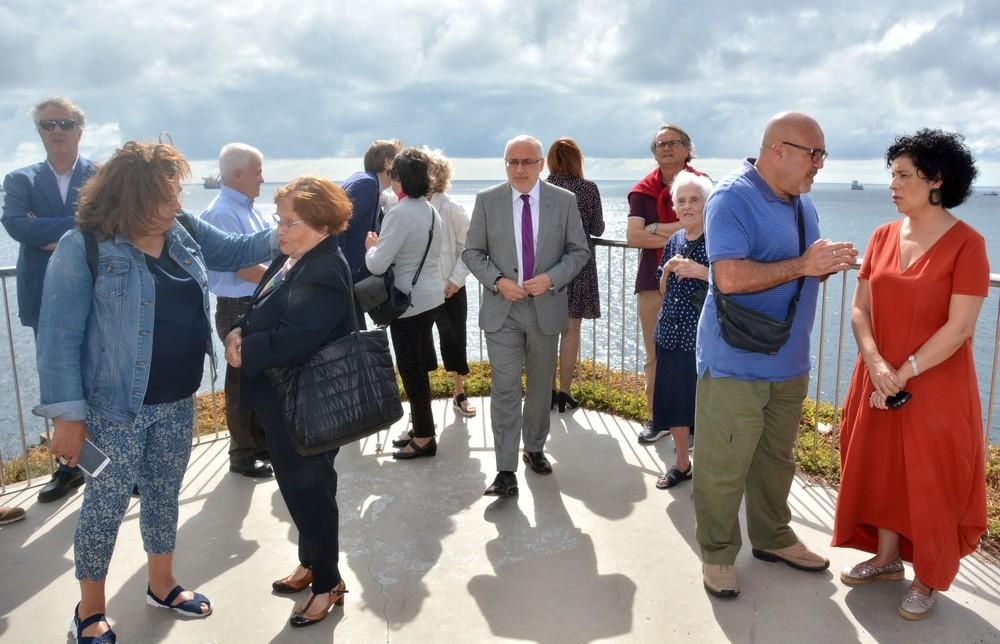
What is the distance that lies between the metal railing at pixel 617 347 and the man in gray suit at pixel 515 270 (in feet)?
0.75

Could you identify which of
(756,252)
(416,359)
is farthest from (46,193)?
(756,252)

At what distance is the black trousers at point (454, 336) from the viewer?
18.6 feet

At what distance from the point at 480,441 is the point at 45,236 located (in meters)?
2.82

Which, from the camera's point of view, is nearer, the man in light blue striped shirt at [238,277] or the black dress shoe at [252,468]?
the man in light blue striped shirt at [238,277]

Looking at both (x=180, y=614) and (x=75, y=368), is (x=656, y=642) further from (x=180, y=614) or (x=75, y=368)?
(x=75, y=368)

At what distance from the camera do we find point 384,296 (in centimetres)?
406

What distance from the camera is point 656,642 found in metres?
2.89

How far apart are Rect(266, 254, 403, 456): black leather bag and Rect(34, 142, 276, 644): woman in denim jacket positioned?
1.35 feet

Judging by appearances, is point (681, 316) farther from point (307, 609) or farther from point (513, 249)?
point (307, 609)

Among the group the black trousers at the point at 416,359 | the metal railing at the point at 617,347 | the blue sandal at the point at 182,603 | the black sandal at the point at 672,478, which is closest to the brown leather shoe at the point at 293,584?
the blue sandal at the point at 182,603

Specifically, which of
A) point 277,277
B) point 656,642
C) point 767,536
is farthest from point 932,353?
point 277,277

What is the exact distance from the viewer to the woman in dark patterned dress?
18.1 ft

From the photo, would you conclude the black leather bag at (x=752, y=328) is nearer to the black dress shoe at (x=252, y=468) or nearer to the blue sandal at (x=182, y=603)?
the blue sandal at (x=182, y=603)

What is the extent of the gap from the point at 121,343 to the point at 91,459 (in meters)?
0.42
